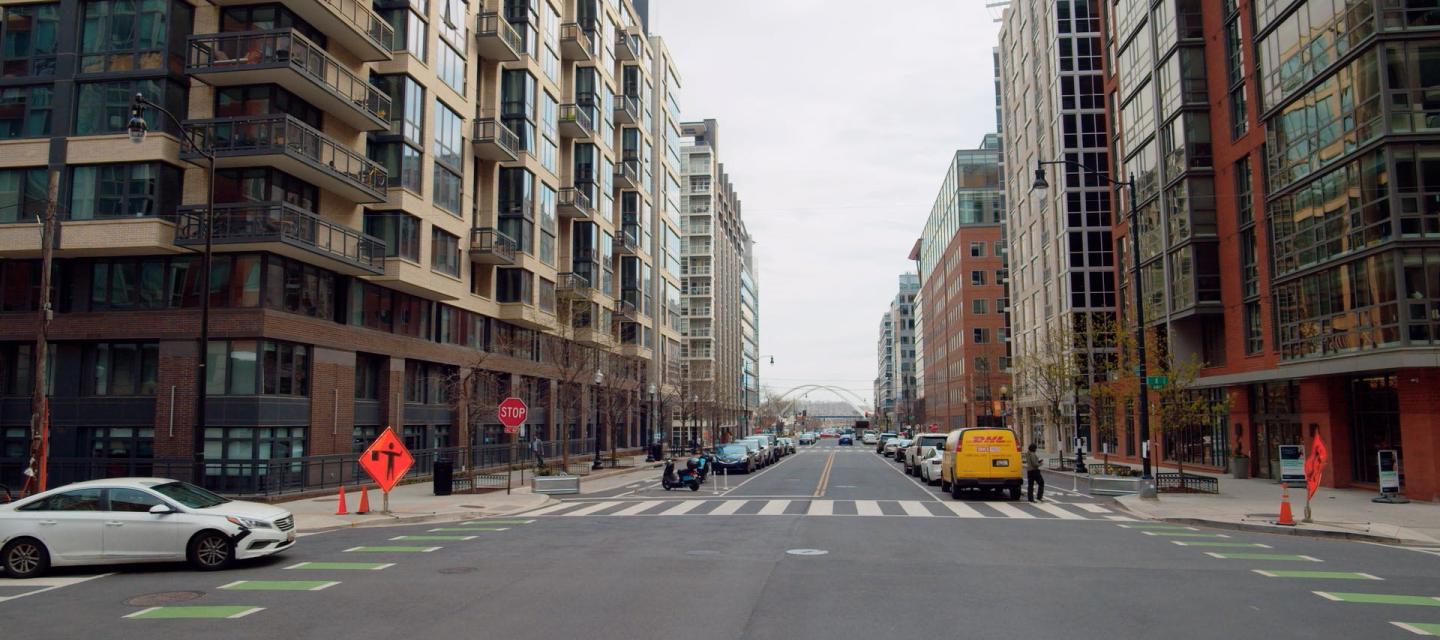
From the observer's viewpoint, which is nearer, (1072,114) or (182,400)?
(182,400)

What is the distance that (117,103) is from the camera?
2788 centimetres

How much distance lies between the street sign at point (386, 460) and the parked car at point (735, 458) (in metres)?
19.8

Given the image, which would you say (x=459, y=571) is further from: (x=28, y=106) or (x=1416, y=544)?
(x=28, y=106)

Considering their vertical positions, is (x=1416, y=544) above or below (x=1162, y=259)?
below

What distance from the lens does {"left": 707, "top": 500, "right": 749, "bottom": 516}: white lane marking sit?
21859 millimetres

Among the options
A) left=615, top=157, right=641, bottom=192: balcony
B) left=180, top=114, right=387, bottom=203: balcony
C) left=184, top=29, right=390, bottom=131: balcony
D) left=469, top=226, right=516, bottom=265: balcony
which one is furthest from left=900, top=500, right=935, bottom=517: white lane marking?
left=615, top=157, right=641, bottom=192: balcony

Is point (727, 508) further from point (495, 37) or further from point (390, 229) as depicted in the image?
point (495, 37)

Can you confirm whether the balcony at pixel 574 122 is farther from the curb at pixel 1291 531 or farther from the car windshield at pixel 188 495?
the car windshield at pixel 188 495

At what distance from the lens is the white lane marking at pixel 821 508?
21.7 meters

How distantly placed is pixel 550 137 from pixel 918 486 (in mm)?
28459

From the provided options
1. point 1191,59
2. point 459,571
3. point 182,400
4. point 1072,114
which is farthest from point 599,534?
point 1072,114

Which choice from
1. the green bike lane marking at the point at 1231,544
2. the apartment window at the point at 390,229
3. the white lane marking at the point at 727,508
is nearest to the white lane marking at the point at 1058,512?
the green bike lane marking at the point at 1231,544

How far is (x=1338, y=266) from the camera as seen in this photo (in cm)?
2720

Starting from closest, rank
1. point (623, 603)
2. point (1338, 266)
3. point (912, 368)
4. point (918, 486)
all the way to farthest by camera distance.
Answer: point (623, 603) < point (1338, 266) < point (918, 486) < point (912, 368)
